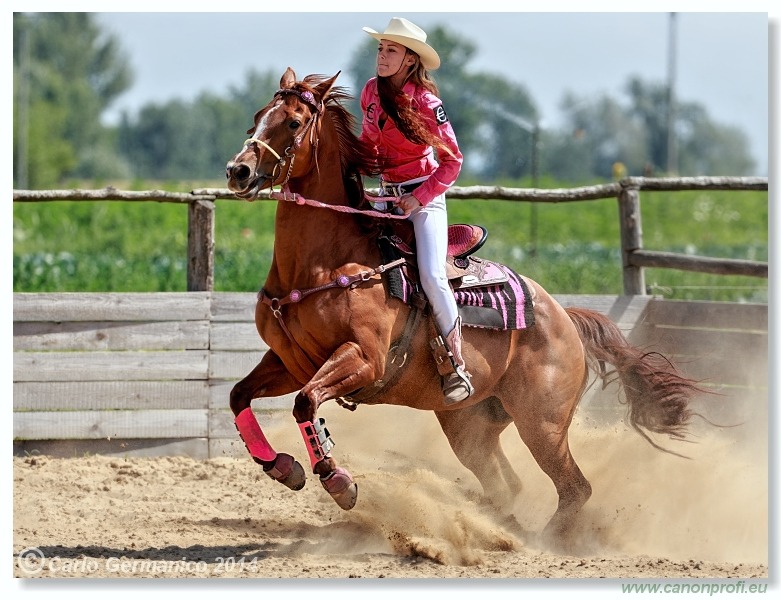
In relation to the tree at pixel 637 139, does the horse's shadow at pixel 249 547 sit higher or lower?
lower

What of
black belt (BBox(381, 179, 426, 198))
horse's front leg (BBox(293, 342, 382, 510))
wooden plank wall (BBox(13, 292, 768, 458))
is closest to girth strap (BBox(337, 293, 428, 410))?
horse's front leg (BBox(293, 342, 382, 510))

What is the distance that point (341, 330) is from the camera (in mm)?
5230

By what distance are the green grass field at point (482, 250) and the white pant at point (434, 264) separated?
10.3 ft

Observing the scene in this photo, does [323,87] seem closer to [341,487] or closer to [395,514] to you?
[341,487]

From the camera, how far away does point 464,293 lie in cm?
575

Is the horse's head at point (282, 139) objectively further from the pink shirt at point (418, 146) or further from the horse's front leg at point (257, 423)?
the horse's front leg at point (257, 423)

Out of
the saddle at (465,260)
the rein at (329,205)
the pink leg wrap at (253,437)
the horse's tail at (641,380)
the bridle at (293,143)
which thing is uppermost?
the bridle at (293,143)

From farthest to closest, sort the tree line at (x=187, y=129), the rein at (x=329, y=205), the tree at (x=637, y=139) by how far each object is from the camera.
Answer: the tree at (x=637, y=139), the tree line at (x=187, y=129), the rein at (x=329, y=205)

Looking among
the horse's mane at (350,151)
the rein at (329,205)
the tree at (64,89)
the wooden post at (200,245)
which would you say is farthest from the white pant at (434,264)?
the tree at (64,89)

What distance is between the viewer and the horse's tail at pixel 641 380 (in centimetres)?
630

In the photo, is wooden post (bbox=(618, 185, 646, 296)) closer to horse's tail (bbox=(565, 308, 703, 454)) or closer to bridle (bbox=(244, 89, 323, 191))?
horse's tail (bbox=(565, 308, 703, 454))

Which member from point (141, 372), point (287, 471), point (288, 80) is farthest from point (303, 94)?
point (141, 372)

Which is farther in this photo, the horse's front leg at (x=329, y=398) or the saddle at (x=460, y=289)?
the saddle at (x=460, y=289)

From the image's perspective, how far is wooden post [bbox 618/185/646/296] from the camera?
27.1 ft
